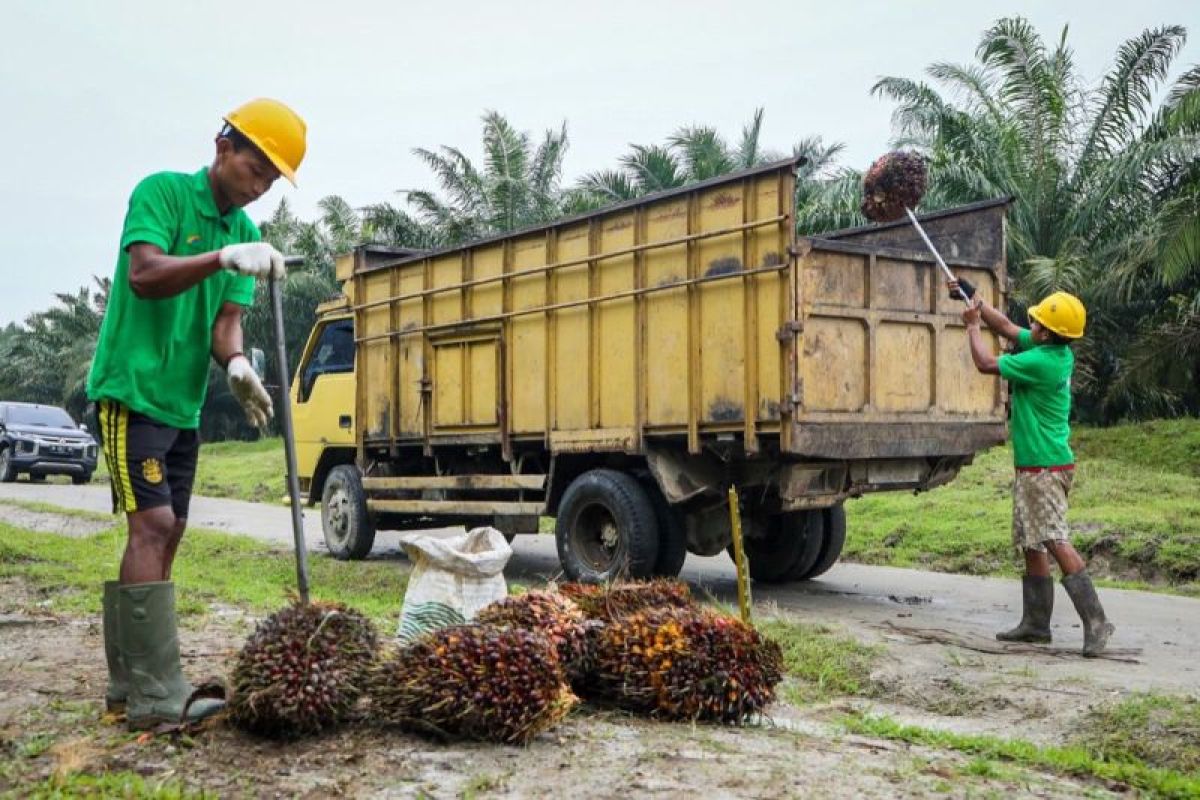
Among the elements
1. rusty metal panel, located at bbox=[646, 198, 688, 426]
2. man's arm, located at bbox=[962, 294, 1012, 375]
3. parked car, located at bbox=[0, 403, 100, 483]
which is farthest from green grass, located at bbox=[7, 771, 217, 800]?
parked car, located at bbox=[0, 403, 100, 483]

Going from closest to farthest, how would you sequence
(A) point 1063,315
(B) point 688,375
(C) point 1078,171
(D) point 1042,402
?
(A) point 1063,315 < (D) point 1042,402 < (B) point 688,375 < (C) point 1078,171

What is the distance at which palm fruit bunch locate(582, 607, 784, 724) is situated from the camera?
4.26 metres

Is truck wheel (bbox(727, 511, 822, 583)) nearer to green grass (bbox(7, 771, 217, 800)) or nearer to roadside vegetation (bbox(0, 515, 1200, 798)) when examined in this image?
roadside vegetation (bbox(0, 515, 1200, 798))

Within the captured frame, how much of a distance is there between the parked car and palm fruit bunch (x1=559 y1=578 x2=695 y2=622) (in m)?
20.2

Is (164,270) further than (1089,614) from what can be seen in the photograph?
No

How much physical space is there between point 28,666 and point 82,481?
2040cm

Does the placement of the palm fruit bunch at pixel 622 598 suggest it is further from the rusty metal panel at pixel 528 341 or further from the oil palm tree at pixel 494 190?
the oil palm tree at pixel 494 190

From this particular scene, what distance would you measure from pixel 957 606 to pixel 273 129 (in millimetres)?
6106

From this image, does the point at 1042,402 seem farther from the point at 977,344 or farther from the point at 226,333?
the point at 226,333

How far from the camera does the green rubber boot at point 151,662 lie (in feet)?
12.7

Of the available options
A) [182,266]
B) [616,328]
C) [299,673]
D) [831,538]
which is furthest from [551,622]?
[831,538]

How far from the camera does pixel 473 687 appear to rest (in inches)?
149

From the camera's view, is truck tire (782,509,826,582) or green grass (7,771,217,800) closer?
green grass (7,771,217,800)

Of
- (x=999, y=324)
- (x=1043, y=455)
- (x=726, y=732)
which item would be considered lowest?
(x=726, y=732)
